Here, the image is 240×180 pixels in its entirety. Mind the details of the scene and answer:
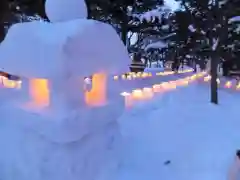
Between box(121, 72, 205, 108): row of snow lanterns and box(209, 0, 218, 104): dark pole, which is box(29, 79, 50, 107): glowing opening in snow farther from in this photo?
box(209, 0, 218, 104): dark pole

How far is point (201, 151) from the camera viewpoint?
6.20 m

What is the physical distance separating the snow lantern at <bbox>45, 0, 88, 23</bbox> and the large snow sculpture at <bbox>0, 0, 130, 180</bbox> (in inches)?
0.6

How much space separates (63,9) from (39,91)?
987 millimetres

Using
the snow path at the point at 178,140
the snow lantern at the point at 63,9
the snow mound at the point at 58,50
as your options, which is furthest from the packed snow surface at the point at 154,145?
the snow lantern at the point at 63,9

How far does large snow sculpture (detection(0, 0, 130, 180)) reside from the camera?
3.97m

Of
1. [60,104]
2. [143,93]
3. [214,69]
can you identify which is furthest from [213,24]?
[60,104]

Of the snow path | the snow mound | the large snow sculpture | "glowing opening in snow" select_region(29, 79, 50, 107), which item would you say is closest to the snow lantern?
the large snow sculpture

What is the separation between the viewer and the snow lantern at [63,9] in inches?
171

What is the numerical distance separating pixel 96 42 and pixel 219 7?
21.7 feet

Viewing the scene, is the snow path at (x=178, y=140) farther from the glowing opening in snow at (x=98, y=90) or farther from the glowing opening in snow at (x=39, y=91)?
the glowing opening in snow at (x=39, y=91)

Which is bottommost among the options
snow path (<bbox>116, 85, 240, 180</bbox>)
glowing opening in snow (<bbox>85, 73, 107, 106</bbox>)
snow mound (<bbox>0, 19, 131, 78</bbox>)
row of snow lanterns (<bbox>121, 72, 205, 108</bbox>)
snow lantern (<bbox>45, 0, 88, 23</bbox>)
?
snow path (<bbox>116, 85, 240, 180</bbox>)

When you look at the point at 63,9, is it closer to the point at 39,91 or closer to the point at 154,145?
the point at 39,91

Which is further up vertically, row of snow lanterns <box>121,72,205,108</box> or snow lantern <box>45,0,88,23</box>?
snow lantern <box>45,0,88,23</box>

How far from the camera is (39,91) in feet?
14.2
